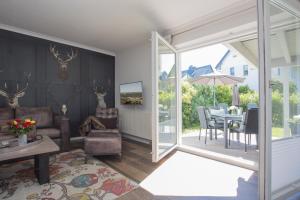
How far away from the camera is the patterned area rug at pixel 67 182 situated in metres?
1.99

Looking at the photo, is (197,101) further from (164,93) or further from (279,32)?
(279,32)

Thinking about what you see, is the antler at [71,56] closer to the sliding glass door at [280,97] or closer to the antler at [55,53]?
the antler at [55,53]

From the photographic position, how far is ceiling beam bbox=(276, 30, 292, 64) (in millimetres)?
1795

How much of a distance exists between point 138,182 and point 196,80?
12.6 ft

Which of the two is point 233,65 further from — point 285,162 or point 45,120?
point 45,120

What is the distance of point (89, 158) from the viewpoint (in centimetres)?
319

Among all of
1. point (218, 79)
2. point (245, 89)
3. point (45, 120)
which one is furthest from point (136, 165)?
point (245, 89)

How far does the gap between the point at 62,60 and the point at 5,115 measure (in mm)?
1751

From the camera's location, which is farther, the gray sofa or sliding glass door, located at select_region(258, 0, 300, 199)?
the gray sofa

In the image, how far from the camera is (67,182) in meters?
2.28

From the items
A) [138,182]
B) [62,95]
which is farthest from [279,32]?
[62,95]

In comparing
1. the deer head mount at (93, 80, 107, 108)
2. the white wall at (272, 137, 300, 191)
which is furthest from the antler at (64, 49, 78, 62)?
the white wall at (272, 137, 300, 191)

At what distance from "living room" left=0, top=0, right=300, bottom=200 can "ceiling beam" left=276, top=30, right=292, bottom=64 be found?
0.07ft

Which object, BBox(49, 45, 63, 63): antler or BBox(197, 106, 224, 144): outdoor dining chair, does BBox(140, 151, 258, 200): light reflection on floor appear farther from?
BBox(49, 45, 63, 63): antler
